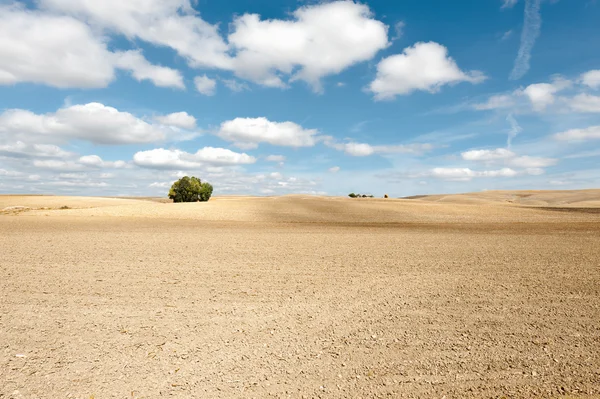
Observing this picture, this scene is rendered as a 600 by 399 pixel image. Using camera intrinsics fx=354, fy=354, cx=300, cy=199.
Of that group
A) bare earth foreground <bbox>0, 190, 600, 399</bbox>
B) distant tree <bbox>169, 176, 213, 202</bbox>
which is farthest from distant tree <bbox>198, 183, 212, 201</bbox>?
bare earth foreground <bbox>0, 190, 600, 399</bbox>

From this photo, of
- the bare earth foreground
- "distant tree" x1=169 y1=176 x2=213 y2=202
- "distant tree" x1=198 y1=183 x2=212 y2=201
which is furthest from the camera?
"distant tree" x1=198 y1=183 x2=212 y2=201

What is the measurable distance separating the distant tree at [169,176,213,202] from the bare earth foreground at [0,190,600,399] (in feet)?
197

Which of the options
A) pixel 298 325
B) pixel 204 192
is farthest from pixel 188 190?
pixel 298 325

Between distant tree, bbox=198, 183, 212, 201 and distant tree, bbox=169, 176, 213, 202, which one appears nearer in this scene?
distant tree, bbox=169, 176, 213, 202

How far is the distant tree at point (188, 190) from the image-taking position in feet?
235

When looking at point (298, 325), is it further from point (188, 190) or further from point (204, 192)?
point (204, 192)

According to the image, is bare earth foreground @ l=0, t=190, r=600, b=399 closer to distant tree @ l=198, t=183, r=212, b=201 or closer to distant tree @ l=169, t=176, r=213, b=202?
distant tree @ l=169, t=176, r=213, b=202

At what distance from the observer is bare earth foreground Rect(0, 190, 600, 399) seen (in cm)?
464

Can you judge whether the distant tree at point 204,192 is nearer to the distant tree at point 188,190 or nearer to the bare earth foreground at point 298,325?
the distant tree at point 188,190

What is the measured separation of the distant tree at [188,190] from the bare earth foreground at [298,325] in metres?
60.1

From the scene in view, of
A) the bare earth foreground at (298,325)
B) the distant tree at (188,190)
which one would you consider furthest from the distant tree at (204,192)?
the bare earth foreground at (298,325)

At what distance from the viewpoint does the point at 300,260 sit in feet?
40.2

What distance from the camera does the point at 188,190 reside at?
7188 centimetres

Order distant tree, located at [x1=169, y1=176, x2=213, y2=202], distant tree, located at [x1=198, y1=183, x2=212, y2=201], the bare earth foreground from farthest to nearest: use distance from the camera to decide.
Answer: distant tree, located at [x1=198, y1=183, x2=212, y2=201]
distant tree, located at [x1=169, y1=176, x2=213, y2=202]
the bare earth foreground
